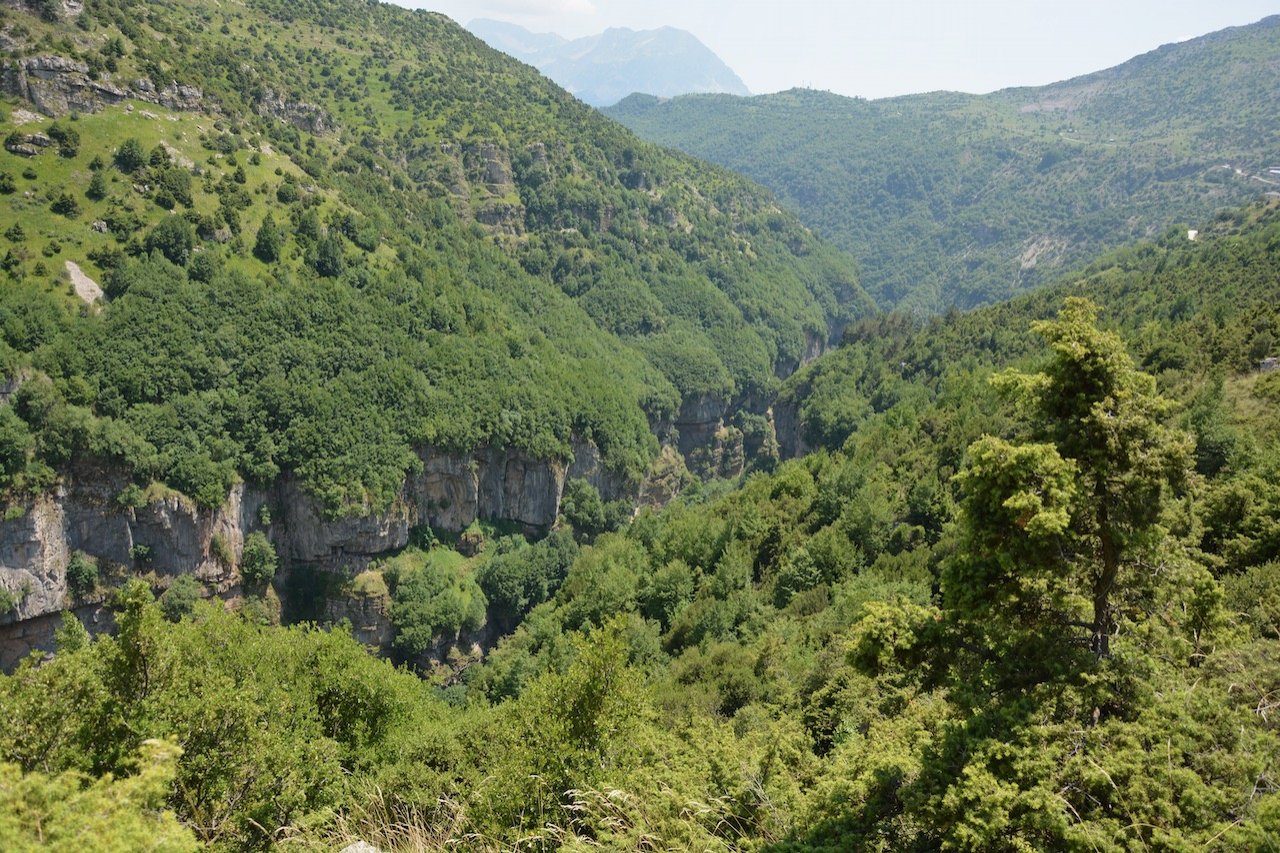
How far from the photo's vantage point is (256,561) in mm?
75062

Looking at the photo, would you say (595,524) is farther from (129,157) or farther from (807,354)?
(807,354)

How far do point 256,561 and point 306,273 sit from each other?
1428 inches

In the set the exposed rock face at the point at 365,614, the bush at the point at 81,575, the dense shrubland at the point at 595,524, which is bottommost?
the exposed rock face at the point at 365,614

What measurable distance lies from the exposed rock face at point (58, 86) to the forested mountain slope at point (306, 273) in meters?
0.23

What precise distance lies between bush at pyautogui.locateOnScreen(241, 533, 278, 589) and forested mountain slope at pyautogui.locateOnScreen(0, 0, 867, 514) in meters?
6.75

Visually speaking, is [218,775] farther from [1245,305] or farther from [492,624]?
[1245,305]

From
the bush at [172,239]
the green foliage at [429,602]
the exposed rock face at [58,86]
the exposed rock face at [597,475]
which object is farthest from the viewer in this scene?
the exposed rock face at [597,475]

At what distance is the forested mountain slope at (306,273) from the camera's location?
236ft

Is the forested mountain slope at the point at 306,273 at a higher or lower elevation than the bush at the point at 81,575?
higher

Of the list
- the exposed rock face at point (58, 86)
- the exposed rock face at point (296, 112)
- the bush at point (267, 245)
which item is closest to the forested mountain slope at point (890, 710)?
the bush at point (267, 245)

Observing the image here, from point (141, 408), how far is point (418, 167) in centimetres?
8621

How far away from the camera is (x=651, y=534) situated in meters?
77.9

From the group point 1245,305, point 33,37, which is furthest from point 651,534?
point 33,37

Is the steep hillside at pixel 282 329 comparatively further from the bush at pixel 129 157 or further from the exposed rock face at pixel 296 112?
the exposed rock face at pixel 296 112
